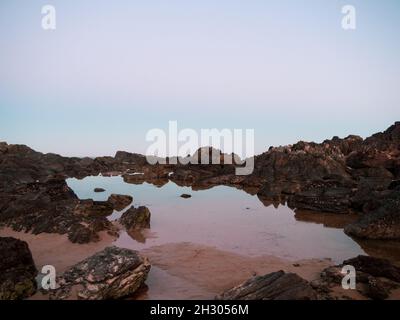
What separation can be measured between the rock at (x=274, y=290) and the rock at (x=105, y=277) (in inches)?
75.5

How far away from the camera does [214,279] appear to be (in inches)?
334

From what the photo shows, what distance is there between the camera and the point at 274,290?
693cm

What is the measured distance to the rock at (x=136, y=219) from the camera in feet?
44.6

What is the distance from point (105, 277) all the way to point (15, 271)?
2006 mm

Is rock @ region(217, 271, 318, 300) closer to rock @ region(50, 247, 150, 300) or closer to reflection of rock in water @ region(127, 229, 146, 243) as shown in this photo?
rock @ region(50, 247, 150, 300)

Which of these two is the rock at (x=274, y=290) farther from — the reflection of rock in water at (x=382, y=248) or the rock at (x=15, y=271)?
the reflection of rock in water at (x=382, y=248)

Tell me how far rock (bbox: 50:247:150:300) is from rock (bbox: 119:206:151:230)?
546cm

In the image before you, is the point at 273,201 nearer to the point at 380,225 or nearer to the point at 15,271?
the point at 380,225

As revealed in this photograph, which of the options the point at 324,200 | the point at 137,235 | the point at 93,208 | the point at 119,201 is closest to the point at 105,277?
the point at 137,235

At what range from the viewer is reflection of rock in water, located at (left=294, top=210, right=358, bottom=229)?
1486 cm

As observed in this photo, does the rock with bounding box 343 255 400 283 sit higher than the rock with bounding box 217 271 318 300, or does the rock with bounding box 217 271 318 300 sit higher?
the rock with bounding box 217 271 318 300

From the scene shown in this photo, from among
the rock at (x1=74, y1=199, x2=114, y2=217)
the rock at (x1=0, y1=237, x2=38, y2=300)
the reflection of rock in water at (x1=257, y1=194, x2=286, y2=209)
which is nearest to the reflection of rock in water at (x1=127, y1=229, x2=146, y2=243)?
the rock at (x1=74, y1=199, x2=114, y2=217)

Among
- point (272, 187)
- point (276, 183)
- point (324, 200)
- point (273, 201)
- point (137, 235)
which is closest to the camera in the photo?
point (137, 235)
